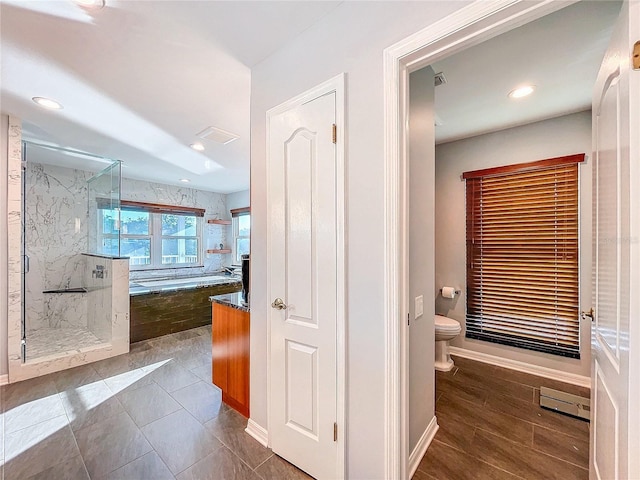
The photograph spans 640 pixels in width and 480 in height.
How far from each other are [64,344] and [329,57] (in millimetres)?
4148

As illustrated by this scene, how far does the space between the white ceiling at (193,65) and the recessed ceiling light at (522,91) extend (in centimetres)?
5

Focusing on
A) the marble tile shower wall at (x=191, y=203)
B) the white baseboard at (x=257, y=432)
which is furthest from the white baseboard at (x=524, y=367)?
the marble tile shower wall at (x=191, y=203)

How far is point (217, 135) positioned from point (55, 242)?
317 cm

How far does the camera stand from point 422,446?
5.49 feet

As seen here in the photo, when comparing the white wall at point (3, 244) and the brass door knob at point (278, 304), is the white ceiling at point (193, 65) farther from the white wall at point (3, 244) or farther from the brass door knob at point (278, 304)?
the brass door knob at point (278, 304)

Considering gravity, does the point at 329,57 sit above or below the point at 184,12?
below

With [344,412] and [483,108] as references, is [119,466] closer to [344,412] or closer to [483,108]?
[344,412]

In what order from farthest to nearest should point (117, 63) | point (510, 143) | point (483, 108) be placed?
point (510, 143) → point (483, 108) → point (117, 63)

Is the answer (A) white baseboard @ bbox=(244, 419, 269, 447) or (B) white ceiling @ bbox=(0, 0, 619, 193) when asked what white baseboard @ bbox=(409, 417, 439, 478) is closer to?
(A) white baseboard @ bbox=(244, 419, 269, 447)

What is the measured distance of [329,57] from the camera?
1.44 meters

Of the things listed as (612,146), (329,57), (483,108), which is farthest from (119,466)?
(483,108)

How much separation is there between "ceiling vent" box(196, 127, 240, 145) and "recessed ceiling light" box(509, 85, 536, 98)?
2525mm

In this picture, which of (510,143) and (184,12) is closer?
(184,12)

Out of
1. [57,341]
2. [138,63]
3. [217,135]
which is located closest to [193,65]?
[138,63]
